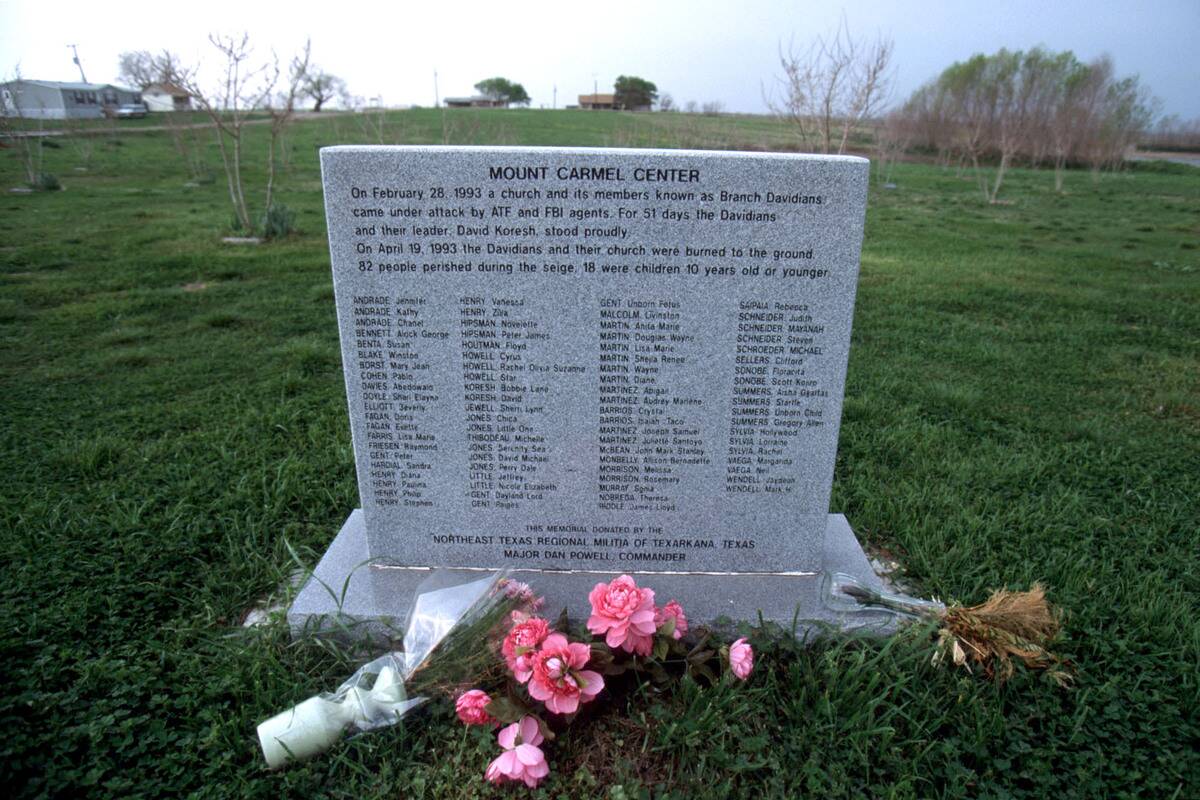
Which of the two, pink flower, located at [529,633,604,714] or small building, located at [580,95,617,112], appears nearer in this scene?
pink flower, located at [529,633,604,714]

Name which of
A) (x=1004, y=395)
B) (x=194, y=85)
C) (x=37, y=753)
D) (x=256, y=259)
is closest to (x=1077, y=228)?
(x=1004, y=395)

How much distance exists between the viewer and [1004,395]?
18.1 feet

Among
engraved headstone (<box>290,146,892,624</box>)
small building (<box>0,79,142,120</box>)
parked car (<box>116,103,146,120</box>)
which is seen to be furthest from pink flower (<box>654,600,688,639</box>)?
parked car (<box>116,103,146,120</box>)

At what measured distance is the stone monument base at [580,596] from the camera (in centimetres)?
292

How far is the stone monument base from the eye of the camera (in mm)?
2916

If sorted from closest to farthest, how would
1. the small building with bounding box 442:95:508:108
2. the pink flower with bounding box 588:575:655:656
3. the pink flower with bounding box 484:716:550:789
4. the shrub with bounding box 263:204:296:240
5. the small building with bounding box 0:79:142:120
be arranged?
the pink flower with bounding box 484:716:550:789 → the pink flower with bounding box 588:575:655:656 → the shrub with bounding box 263:204:296:240 → the small building with bounding box 0:79:142:120 → the small building with bounding box 442:95:508:108

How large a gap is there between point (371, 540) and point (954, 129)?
123 ft

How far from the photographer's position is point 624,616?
8.13 feet

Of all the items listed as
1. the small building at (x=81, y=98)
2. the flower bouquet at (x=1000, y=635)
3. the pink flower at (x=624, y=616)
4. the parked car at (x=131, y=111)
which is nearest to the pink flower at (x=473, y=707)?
the pink flower at (x=624, y=616)

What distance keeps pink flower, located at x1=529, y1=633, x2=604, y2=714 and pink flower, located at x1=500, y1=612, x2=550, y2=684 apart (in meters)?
0.04

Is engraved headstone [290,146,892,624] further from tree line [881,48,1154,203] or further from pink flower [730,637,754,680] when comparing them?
tree line [881,48,1154,203]

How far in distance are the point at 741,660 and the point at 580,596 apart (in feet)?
2.63

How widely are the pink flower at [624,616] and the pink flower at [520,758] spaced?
1.24ft

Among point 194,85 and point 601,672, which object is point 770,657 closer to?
point 601,672
